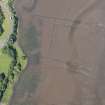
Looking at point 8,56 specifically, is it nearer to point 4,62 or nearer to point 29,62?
point 4,62

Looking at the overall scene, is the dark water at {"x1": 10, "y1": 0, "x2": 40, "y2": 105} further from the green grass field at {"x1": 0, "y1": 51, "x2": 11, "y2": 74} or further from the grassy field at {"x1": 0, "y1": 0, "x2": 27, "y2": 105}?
the green grass field at {"x1": 0, "y1": 51, "x2": 11, "y2": 74}

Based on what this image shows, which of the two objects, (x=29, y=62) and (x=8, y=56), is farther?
(x=8, y=56)

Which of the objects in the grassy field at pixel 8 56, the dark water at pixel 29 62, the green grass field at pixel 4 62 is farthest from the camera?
the green grass field at pixel 4 62

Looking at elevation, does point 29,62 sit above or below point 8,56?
below

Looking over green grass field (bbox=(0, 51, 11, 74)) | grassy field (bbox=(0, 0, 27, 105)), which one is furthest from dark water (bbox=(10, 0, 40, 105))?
green grass field (bbox=(0, 51, 11, 74))

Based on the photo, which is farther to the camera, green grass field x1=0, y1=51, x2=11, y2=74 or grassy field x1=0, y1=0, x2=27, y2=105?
green grass field x1=0, y1=51, x2=11, y2=74

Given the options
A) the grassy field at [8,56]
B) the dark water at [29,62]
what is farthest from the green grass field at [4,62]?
the dark water at [29,62]

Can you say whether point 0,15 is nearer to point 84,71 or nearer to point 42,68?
point 42,68

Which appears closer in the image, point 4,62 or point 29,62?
point 29,62

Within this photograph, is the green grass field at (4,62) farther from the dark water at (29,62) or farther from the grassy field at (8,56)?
the dark water at (29,62)

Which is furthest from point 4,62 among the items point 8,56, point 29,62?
point 29,62

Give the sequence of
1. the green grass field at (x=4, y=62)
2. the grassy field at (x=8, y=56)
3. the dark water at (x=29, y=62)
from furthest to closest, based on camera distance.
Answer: the green grass field at (x=4, y=62)
the grassy field at (x=8, y=56)
the dark water at (x=29, y=62)
